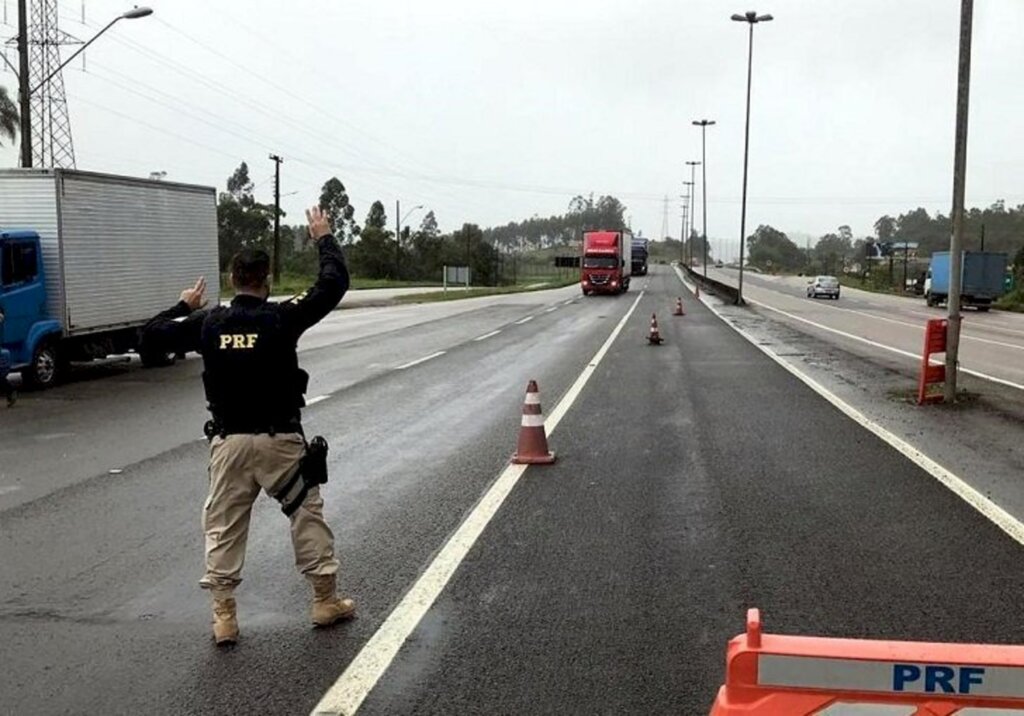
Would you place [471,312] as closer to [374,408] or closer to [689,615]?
[374,408]

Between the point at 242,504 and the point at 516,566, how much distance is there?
1747 millimetres

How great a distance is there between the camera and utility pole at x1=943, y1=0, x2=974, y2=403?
41.9 ft

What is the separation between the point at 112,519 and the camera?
7.03m

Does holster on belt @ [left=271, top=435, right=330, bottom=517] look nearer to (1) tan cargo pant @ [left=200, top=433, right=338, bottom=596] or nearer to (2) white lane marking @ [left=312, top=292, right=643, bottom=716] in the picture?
(1) tan cargo pant @ [left=200, top=433, right=338, bottom=596]

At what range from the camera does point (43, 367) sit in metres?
15.1

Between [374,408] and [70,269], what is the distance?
254 inches

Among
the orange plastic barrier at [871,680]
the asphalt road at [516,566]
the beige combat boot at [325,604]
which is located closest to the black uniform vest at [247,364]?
the beige combat boot at [325,604]

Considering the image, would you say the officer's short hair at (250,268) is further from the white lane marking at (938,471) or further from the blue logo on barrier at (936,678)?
the white lane marking at (938,471)

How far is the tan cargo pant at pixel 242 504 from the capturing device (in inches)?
186

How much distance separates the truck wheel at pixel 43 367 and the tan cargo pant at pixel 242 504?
11.5 m

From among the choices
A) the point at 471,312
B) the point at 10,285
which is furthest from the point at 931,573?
the point at 471,312

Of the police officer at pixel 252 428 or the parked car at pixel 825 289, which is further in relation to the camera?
the parked car at pixel 825 289

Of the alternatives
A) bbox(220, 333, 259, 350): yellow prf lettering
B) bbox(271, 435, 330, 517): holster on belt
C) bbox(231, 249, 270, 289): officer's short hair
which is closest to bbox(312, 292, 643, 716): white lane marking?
bbox(271, 435, 330, 517): holster on belt

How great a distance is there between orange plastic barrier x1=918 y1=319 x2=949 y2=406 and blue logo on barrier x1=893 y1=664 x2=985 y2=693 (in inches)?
414
